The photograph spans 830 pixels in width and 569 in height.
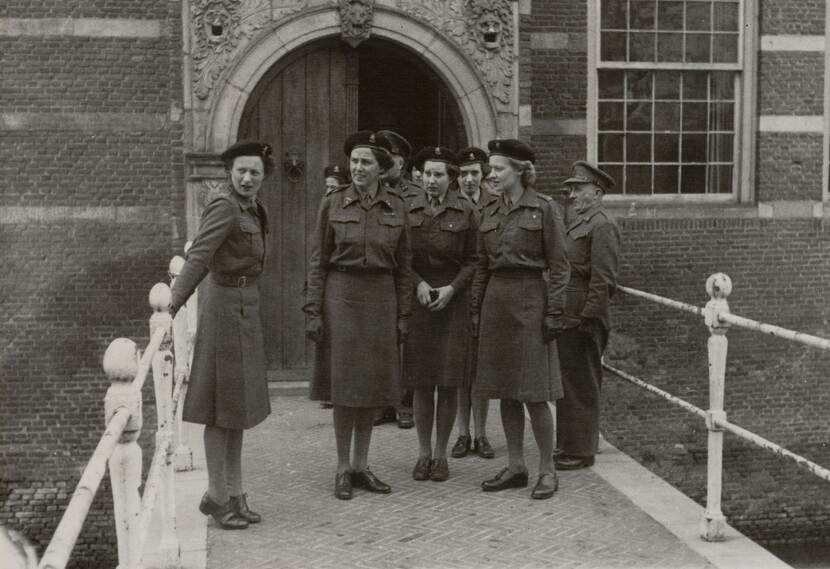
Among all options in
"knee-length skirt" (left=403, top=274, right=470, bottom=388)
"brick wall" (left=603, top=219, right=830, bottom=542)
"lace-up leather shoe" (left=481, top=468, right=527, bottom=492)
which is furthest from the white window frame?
"lace-up leather shoe" (left=481, top=468, right=527, bottom=492)

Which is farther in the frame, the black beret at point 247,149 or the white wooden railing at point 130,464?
the black beret at point 247,149

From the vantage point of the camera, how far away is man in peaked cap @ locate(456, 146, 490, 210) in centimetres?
652

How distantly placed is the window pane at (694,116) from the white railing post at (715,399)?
643 cm

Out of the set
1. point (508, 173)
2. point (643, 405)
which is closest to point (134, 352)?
point (508, 173)

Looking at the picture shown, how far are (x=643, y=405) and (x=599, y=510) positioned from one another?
5875 mm

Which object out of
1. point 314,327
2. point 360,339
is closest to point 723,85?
point 360,339

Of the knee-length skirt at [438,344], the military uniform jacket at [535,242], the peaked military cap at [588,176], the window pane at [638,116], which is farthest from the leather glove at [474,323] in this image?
the window pane at [638,116]

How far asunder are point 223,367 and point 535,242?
1.80 m

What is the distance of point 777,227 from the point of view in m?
11.1

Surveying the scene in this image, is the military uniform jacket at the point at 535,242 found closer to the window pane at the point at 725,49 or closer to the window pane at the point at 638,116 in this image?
the window pane at the point at 638,116

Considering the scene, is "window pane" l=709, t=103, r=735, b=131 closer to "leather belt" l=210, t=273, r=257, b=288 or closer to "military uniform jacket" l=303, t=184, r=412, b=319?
"military uniform jacket" l=303, t=184, r=412, b=319

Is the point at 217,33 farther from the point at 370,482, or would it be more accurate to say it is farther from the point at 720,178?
the point at 720,178

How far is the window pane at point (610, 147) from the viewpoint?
10836 mm

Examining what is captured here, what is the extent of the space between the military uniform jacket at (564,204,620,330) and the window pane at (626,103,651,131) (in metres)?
4.80
